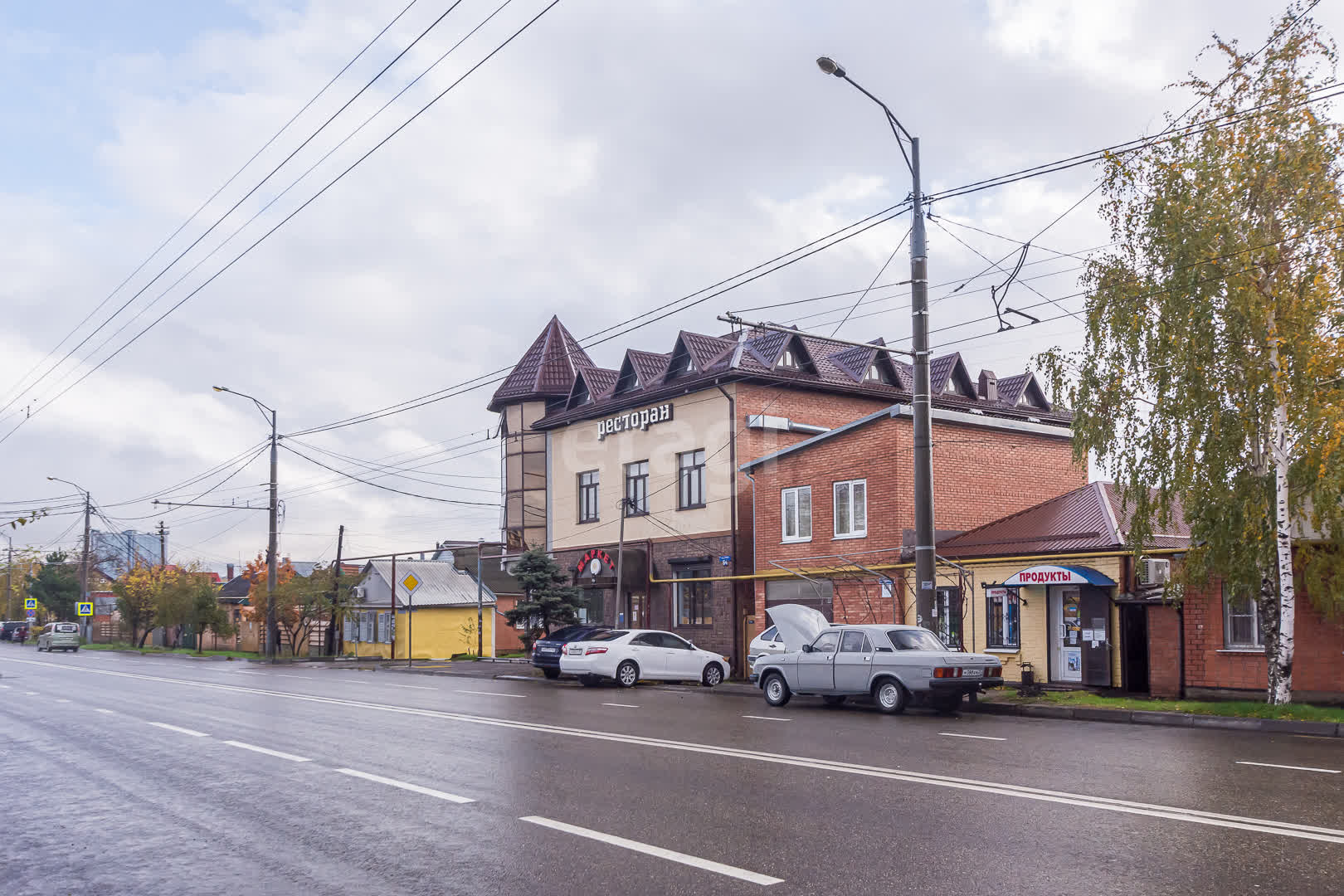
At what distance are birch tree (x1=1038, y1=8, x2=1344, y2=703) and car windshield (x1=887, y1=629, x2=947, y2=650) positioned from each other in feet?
13.9

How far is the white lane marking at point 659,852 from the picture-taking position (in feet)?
21.9

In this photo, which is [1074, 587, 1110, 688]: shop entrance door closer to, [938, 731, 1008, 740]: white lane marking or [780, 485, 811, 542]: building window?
[780, 485, 811, 542]: building window

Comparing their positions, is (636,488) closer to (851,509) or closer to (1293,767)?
(851,509)

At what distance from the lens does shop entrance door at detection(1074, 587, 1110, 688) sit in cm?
2311

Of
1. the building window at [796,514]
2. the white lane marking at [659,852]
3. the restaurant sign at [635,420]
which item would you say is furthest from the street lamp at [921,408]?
the restaurant sign at [635,420]

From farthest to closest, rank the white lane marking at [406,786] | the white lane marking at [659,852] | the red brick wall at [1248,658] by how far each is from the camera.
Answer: the red brick wall at [1248,658], the white lane marking at [406,786], the white lane marking at [659,852]

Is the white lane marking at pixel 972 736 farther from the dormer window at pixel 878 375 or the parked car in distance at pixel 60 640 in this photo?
the parked car in distance at pixel 60 640

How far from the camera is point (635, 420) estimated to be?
128 ft

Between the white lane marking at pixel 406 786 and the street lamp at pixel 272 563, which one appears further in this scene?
the street lamp at pixel 272 563

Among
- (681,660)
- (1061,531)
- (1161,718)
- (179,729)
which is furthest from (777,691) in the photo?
(179,729)

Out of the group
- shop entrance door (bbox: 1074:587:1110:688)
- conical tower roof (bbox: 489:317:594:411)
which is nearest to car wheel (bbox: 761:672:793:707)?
shop entrance door (bbox: 1074:587:1110:688)

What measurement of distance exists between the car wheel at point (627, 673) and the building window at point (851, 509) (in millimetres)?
6257

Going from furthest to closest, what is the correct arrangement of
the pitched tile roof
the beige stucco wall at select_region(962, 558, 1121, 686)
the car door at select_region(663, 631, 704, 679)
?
the car door at select_region(663, 631, 704, 679), the pitched tile roof, the beige stucco wall at select_region(962, 558, 1121, 686)

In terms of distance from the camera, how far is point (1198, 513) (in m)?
18.8
